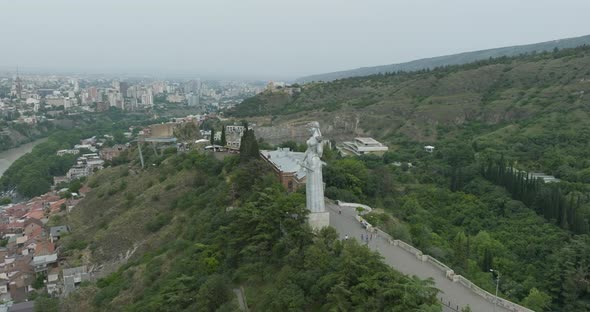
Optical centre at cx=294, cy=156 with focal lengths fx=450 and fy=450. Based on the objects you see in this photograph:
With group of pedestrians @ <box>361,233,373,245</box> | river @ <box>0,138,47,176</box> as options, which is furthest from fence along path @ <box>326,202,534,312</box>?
river @ <box>0,138,47,176</box>

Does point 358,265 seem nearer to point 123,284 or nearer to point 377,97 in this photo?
point 123,284

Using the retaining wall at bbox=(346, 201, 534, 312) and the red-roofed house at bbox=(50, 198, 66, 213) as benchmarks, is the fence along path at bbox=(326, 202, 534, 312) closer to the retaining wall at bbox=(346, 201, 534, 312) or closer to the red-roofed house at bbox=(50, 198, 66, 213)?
the retaining wall at bbox=(346, 201, 534, 312)

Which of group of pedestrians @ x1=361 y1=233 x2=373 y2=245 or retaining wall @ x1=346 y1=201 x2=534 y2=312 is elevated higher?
group of pedestrians @ x1=361 y1=233 x2=373 y2=245

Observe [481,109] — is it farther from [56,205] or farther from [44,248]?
[44,248]

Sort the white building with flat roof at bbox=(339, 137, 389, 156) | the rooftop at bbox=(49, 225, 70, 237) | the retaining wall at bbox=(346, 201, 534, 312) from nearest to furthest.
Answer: the retaining wall at bbox=(346, 201, 534, 312)
the rooftop at bbox=(49, 225, 70, 237)
the white building with flat roof at bbox=(339, 137, 389, 156)

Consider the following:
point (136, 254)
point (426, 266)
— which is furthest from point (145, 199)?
point (426, 266)

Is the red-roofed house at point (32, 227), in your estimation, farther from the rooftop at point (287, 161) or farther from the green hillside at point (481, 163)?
the green hillside at point (481, 163)
